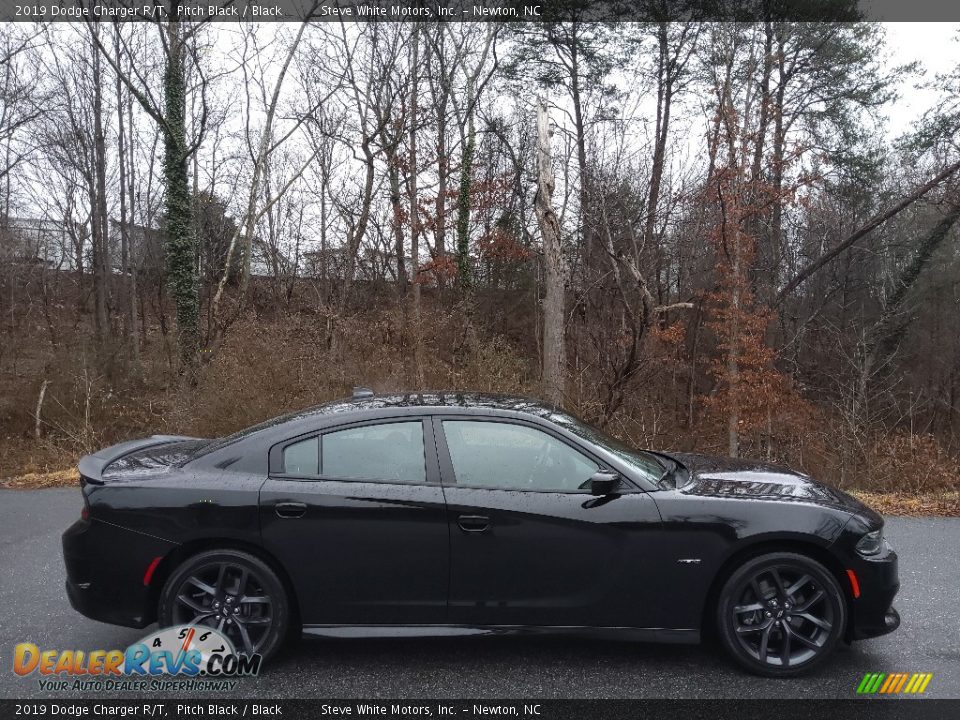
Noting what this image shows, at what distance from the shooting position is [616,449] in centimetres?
398

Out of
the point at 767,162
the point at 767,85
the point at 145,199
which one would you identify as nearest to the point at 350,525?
the point at 767,162

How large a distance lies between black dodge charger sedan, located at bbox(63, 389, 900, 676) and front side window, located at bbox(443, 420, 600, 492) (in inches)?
1.2

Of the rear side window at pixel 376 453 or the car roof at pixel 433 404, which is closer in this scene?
the rear side window at pixel 376 453

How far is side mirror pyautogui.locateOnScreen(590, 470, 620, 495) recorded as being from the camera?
11.6ft

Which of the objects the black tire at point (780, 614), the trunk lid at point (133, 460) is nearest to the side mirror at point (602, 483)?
the black tire at point (780, 614)

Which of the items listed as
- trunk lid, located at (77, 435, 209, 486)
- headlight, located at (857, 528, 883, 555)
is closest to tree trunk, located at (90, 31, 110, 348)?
trunk lid, located at (77, 435, 209, 486)

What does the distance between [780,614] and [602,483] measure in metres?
1.12

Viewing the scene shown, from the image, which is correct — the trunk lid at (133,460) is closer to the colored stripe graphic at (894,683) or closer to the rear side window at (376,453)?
the rear side window at (376,453)

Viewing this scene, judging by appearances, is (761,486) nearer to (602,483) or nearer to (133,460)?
(602,483)

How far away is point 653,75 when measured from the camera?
23891 millimetres

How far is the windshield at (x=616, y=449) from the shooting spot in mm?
3848

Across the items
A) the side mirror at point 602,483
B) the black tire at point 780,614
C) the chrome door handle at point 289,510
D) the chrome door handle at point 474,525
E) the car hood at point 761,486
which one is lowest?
the black tire at point 780,614

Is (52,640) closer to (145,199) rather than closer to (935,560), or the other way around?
(935,560)

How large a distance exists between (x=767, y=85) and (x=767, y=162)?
439 centimetres
